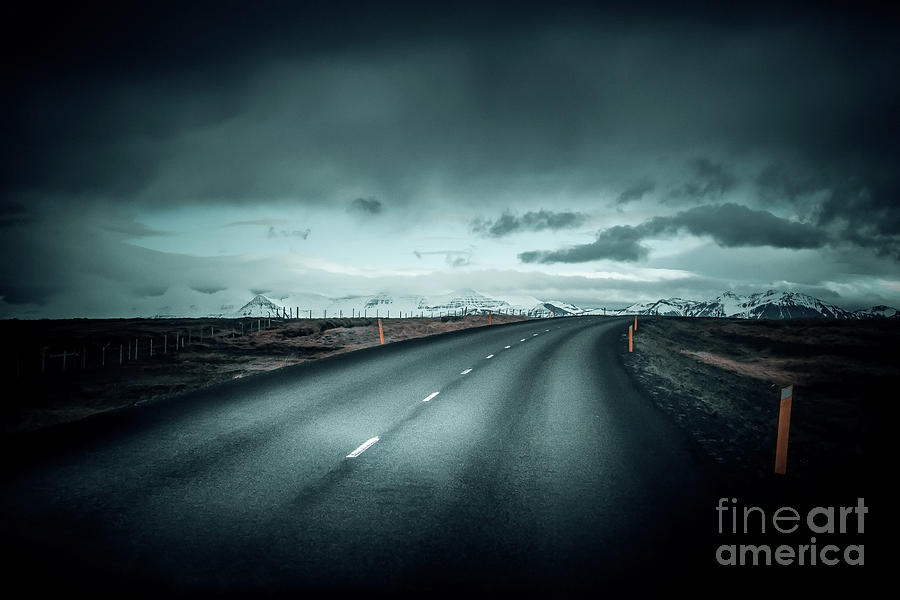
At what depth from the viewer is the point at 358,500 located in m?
5.40

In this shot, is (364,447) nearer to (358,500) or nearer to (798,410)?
(358,500)

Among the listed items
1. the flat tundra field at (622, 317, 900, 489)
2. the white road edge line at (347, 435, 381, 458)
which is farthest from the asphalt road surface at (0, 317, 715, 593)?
the flat tundra field at (622, 317, 900, 489)

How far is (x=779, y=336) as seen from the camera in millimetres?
52531

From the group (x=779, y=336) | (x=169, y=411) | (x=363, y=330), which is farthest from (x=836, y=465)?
(x=779, y=336)

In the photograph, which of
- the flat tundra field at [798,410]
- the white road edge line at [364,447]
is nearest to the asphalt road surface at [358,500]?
the white road edge line at [364,447]

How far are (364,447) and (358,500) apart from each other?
2.15 metres

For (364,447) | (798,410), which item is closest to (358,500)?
(364,447)

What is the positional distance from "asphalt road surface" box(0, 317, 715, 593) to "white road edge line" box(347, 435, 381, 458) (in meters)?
0.07

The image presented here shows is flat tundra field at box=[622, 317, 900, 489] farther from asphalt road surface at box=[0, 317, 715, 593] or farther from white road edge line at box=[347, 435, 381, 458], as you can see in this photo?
white road edge line at box=[347, 435, 381, 458]

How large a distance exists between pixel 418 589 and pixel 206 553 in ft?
6.54

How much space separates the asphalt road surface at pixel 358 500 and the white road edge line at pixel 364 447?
7cm

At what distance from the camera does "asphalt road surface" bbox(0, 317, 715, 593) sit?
391 cm

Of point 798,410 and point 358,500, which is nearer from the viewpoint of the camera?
point 358,500

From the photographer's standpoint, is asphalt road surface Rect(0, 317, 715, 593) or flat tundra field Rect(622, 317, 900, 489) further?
flat tundra field Rect(622, 317, 900, 489)
